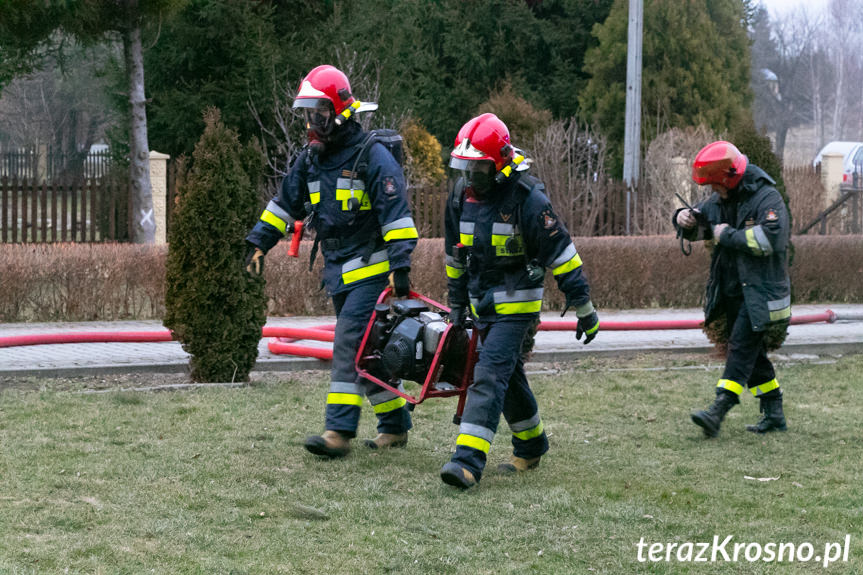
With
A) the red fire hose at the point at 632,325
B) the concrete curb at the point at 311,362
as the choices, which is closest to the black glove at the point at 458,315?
the concrete curb at the point at 311,362

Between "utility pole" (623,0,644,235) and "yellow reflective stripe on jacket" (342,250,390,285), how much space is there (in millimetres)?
12254

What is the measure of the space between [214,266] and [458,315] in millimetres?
2823

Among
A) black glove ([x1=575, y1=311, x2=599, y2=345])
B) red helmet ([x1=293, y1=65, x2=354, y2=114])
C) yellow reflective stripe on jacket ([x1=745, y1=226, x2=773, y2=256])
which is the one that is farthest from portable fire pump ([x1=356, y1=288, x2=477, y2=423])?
yellow reflective stripe on jacket ([x1=745, y1=226, x2=773, y2=256])

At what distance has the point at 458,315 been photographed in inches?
225

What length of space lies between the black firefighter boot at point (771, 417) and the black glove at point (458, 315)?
228cm

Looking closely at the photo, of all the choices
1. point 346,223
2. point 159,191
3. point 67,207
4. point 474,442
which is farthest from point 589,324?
point 159,191

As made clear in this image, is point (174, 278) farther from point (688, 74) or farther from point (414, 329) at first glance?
point (688, 74)

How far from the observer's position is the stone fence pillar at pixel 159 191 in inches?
689

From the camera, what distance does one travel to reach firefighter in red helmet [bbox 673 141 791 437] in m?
6.42

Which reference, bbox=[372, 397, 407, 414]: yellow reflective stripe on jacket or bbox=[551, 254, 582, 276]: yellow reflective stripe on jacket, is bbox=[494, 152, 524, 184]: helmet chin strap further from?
bbox=[372, 397, 407, 414]: yellow reflective stripe on jacket

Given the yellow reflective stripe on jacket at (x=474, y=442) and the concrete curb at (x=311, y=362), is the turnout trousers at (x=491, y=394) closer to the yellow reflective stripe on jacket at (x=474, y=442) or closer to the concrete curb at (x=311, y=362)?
the yellow reflective stripe on jacket at (x=474, y=442)

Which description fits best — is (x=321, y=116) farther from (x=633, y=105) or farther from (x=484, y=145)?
(x=633, y=105)

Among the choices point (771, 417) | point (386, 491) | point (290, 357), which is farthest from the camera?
point (290, 357)

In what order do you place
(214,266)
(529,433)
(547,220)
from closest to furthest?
(547,220) → (529,433) → (214,266)
